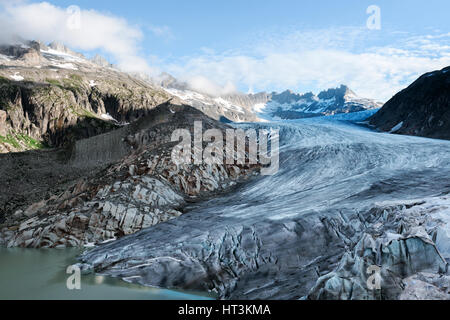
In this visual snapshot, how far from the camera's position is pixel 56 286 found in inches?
332

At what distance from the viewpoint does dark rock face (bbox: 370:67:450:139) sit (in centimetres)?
3775

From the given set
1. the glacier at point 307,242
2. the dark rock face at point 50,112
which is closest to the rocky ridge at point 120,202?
the glacier at point 307,242

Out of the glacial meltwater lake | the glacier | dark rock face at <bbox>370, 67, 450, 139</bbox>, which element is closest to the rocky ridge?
the glacier

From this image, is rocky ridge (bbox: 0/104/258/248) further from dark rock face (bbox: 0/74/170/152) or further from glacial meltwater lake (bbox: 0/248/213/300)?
dark rock face (bbox: 0/74/170/152)

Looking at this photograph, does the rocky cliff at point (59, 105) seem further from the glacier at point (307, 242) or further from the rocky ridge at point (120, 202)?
the glacier at point (307, 242)

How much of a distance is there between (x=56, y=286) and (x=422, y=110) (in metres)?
46.2

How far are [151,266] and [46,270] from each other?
3499 millimetres

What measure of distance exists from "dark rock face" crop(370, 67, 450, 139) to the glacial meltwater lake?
37431 mm

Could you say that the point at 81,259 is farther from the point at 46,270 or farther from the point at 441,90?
the point at 441,90

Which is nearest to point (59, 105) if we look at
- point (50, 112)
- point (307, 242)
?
point (50, 112)

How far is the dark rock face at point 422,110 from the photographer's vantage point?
124ft

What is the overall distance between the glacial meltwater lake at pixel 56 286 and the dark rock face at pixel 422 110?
123 ft

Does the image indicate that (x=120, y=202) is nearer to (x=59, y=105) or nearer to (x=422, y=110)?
(x=422, y=110)

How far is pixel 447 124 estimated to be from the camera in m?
36.3
